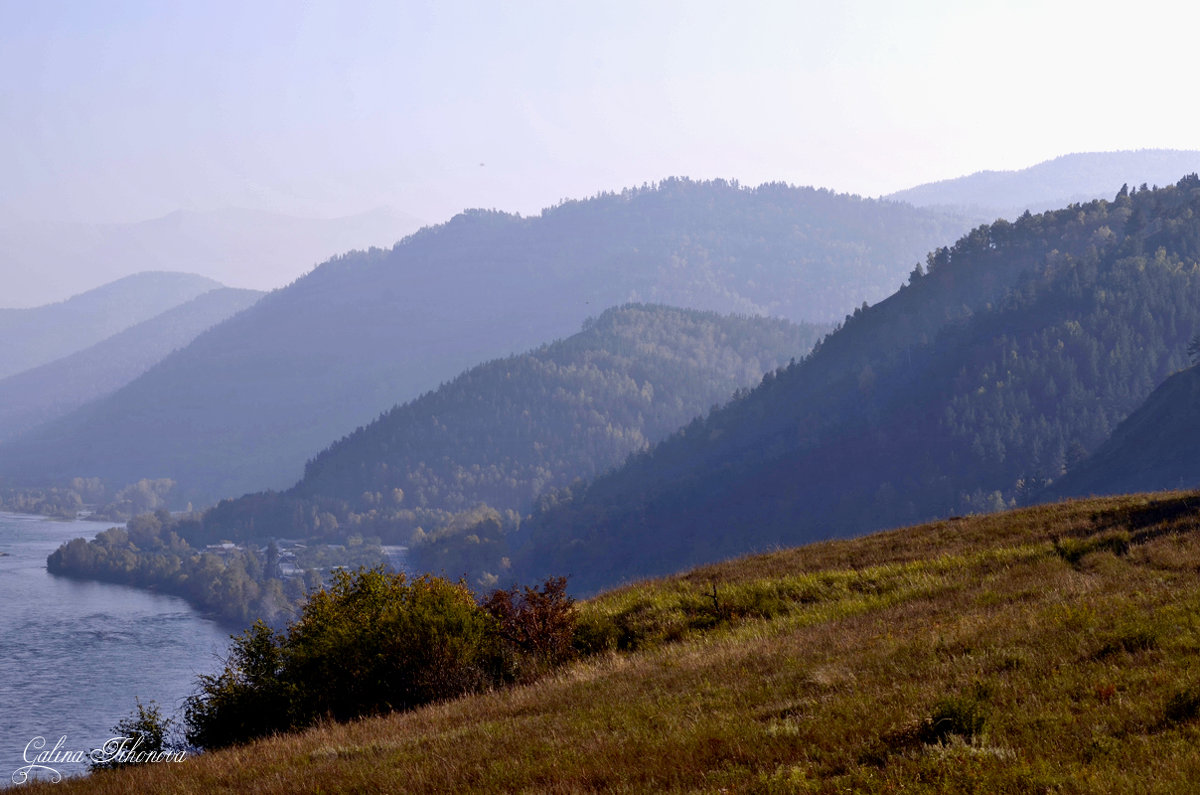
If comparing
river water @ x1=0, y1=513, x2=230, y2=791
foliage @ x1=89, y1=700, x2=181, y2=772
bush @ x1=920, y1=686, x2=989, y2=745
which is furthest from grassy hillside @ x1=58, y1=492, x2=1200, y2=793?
river water @ x1=0, y1=513, x2=230, y2=791

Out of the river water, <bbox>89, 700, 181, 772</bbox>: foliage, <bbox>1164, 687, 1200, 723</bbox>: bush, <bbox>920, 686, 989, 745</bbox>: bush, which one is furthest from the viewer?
the river water

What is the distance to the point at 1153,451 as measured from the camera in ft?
487

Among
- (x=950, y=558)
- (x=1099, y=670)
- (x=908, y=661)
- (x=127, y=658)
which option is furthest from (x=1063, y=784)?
(x=127, y=658)

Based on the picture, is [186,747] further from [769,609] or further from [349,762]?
[769,609]

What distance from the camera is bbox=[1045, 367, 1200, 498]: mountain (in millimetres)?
140375

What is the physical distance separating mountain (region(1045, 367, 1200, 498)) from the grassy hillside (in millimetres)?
131000

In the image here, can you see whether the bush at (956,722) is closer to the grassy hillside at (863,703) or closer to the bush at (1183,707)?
the grassy hillside at (863,703)

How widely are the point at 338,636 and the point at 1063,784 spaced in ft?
56.9

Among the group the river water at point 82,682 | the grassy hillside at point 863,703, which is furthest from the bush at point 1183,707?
the river water at point 82,682

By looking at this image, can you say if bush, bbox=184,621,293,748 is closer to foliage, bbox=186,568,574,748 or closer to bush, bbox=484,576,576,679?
foliage, bbox=186,568,574,748

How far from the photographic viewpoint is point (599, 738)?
41.6ft

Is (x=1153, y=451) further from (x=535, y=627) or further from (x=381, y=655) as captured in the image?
(x=381, y=655)

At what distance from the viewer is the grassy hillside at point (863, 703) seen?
9.77 meters

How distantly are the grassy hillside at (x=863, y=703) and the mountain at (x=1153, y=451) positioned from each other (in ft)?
430
